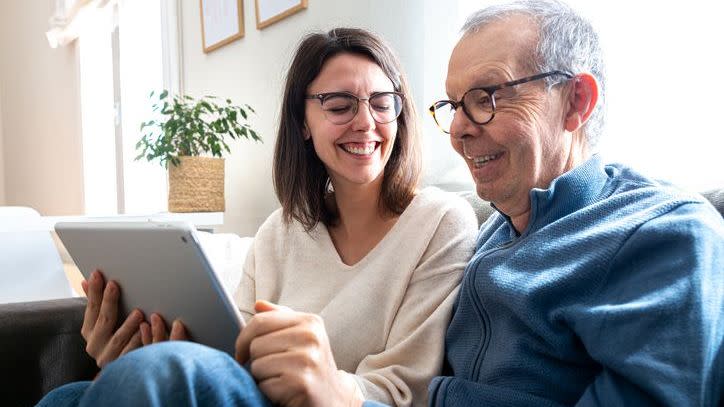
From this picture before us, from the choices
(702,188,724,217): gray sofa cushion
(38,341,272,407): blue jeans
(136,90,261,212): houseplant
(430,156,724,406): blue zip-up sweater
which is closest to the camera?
(38,341,272,407): blue jeans

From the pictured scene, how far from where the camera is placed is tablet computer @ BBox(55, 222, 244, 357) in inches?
33.7

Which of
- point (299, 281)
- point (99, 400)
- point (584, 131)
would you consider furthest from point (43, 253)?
point (584, 131)

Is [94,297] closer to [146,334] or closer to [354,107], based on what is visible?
[146,334]

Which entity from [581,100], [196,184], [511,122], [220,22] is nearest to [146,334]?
[511,122]

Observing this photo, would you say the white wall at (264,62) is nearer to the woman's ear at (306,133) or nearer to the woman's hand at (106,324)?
the woman's ear at (306,133)

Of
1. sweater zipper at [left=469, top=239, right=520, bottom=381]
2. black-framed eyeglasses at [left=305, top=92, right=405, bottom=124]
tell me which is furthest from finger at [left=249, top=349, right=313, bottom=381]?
black-framed eyeglasses at [left=305, top=92, right=405, bottom=124]

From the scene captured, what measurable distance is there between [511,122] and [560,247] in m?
0.20

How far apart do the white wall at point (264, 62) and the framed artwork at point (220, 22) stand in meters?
0.03

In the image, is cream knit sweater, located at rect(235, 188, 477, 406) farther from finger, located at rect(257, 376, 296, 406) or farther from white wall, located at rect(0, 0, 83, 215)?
white wall, located at rect(0, 0, 83, 215)

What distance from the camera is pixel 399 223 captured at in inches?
51.0

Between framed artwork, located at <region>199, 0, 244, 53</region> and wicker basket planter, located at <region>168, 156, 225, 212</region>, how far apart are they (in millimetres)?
582

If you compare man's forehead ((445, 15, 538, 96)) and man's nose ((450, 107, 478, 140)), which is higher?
man's forehead ((445, 15, 538, 96))

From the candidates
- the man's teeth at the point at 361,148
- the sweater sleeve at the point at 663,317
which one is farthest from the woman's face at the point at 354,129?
the sweater sleeve at the point at 663,317

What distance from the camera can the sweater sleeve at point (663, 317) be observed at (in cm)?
75
